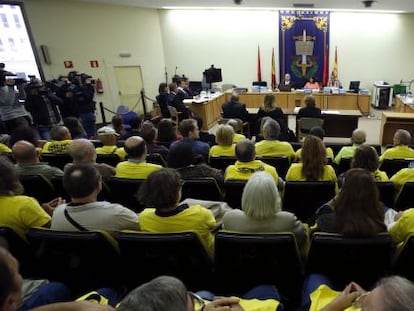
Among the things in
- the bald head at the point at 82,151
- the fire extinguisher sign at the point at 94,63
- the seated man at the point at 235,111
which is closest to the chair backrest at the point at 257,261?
the bald head at the point at 82,151

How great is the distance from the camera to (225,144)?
3373mm

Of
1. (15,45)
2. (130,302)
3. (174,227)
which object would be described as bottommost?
(174,227)

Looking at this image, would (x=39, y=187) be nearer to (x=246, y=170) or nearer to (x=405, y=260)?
(x=246, y=170)

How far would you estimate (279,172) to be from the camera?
10.2 feet

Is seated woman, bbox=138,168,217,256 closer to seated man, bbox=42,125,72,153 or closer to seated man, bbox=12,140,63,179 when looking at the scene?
seated man, bbox=12,140,63,179

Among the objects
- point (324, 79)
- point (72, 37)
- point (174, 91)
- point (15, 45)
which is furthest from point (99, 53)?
point (324, 79)

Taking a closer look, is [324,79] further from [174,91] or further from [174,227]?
[174,227]

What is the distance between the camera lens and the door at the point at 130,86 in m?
9.00

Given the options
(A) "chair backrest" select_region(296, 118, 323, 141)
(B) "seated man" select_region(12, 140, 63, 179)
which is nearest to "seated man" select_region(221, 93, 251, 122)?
(A) "chair backrest" select_region(296, 118, 323, 141)

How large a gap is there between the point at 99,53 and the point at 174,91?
2.78 metres

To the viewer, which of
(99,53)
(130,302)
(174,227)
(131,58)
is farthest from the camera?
(131,58)

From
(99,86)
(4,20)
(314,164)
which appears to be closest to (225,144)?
(314,164)

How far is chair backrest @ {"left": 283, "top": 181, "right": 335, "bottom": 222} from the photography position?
2307 mm

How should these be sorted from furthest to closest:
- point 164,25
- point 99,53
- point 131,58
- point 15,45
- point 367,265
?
1. point 164,25
2. point 131,58
3. point 99,53
4. point 15,45
5. point 367,265
